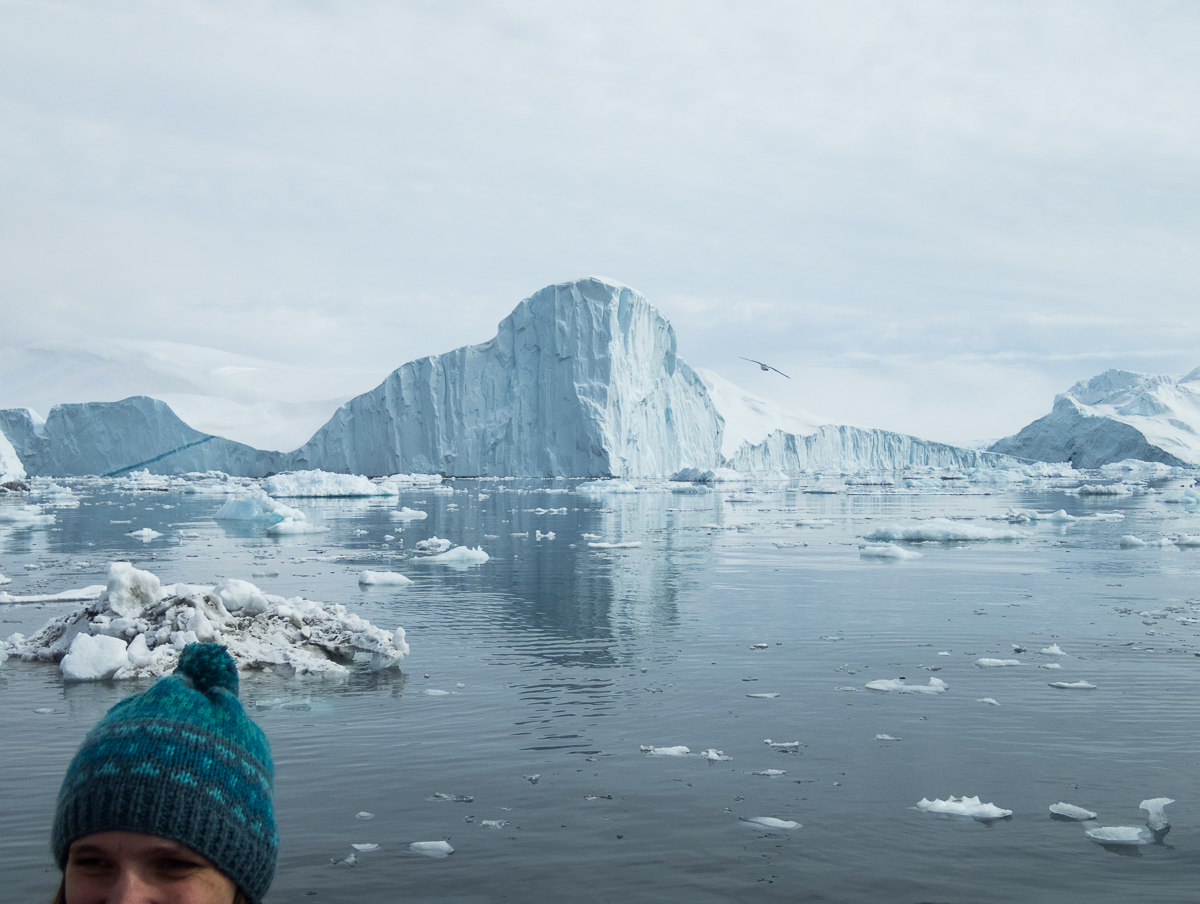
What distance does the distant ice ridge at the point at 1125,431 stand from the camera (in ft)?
276

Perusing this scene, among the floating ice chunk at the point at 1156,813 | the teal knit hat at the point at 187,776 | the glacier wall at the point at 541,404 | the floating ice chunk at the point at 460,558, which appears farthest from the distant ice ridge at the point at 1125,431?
the teal knit hat at the point at 187,776

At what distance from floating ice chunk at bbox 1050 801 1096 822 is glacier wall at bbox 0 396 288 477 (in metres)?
66.3

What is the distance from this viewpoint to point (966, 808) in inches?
197

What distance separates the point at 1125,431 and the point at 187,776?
95.9 meters

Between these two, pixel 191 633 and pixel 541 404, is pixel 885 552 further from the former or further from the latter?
pixel 541 404

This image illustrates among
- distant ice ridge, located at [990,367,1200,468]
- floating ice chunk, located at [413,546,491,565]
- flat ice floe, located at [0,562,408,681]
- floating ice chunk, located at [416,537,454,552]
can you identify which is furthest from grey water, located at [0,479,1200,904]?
distant ice ridge, located at [990,367,1200,468]

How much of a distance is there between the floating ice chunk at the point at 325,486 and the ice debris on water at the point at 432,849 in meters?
37.7

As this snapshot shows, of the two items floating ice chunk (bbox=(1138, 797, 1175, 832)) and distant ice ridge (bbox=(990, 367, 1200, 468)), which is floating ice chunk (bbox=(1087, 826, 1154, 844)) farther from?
distant ice ridge (bbox=(990, 367, 1200, 468))

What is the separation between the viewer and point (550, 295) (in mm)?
59781

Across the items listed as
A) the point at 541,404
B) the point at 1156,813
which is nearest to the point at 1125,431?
the point at 541,404

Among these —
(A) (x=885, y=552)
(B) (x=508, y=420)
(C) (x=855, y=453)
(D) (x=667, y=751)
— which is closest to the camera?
(D) (x=667, y=751)

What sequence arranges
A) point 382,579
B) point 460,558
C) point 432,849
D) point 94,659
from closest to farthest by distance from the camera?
point 432,849, point 94,659, point 382,579, point 460,558

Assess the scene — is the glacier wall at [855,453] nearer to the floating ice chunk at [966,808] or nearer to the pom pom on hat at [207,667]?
the floating ice chunk at [966,808]

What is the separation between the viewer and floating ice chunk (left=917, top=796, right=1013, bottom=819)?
496 centimetres
